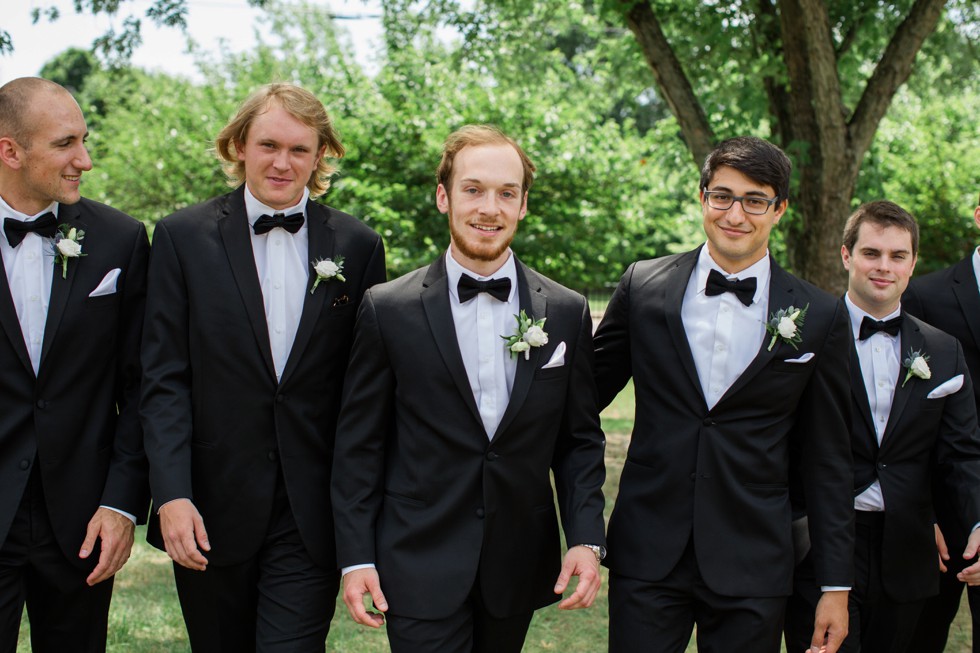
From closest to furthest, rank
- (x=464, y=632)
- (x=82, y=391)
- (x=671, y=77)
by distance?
(x=464, y=632)
(x=82, y=391)
(x=671, y=77)

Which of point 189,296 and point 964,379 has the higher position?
point 189,296

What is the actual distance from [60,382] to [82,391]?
93mm

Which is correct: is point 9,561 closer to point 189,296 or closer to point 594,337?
point 189,296

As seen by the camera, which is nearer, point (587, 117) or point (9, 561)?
point (9, 561)

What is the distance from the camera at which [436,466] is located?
11.1ft

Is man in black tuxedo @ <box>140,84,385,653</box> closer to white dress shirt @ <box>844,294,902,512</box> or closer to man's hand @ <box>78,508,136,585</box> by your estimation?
man's hand @ <box>78,508,136,585</box>

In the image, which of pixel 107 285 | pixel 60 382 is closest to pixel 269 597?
pixel 60 382

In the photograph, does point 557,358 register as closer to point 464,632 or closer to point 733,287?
point 733,287

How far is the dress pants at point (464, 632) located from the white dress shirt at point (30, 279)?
1.66 meters

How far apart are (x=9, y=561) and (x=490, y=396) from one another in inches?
74.0

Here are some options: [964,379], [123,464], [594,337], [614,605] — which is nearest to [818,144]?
[964,379]

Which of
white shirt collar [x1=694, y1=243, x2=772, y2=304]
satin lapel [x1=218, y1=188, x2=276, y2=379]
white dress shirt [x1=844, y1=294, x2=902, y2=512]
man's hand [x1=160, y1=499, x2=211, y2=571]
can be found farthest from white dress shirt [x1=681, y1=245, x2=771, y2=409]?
man's hand [x1=160, y1=499, x2=211, y2=571]

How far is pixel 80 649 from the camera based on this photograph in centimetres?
377

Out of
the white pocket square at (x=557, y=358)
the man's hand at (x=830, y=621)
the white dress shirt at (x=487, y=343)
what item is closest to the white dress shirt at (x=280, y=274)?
the white dress shirt at (x=487, y=343)
